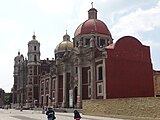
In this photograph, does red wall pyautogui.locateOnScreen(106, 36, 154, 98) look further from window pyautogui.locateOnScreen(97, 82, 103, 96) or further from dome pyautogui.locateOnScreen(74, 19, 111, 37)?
dome pyautogui.locateOnScreen(74, 19, 111, 37)

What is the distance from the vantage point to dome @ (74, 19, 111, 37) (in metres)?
63.7

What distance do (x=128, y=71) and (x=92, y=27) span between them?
1683 centimetres

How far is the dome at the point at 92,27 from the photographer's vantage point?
63.7 meters

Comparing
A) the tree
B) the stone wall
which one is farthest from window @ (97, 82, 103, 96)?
the tree

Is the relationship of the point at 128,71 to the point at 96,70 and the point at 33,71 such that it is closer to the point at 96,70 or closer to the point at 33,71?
the point at 96,70

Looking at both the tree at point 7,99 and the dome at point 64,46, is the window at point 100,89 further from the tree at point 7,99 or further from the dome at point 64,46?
the tree at point 7,99

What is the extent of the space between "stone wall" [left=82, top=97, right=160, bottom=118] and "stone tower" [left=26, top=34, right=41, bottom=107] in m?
50.2

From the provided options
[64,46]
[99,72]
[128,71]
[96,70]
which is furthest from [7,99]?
[128,71]

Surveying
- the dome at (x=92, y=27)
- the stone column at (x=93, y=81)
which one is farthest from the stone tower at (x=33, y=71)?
the stone column at (x=93, y=81)

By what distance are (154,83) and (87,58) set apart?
42.0 ft

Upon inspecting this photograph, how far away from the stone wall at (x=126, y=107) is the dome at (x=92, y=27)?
2381cm

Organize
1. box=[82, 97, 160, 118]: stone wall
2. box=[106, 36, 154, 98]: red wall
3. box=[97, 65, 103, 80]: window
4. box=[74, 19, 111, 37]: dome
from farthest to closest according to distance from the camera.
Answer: box=[74, 19, 111, 37]: dome, box=[97, 65, 103, 80]: window, box=[106, 36, 154, 98]: red wall, box=[82, 97, 160, 118]: stone wall

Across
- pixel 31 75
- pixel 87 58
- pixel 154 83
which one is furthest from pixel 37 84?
pixel 154 83

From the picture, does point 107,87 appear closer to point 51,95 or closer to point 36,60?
point 51,95
